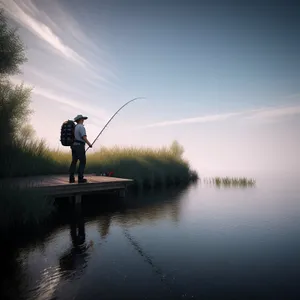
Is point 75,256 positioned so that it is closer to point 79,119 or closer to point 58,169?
point 79,119

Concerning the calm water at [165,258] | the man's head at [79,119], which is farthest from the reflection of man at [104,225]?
the man's head at [79,119]

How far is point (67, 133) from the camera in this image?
923 centimetres

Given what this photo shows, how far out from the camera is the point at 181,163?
2228 cm

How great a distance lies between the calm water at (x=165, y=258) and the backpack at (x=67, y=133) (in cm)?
276

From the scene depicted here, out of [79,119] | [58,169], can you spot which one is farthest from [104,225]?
[58,169]

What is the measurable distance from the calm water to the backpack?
276 centimetres

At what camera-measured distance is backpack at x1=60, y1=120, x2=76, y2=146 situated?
9219 millimetres

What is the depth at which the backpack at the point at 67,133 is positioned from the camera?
922cm

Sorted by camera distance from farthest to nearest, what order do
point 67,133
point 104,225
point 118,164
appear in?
point 118,164
point 67,133
point 104,225

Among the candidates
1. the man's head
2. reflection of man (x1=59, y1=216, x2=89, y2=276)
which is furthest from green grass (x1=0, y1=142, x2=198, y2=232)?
the man's head

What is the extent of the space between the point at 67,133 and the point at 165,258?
6.01 metres

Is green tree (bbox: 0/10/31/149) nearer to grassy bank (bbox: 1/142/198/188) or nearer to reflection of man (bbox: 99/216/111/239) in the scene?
grassy bank (bbox: 1/142/198/188)

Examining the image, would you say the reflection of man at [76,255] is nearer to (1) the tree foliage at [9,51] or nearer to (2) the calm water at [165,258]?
(2) the calm water at [165,258]

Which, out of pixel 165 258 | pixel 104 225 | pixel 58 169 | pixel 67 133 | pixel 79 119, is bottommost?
pixel 165 258
